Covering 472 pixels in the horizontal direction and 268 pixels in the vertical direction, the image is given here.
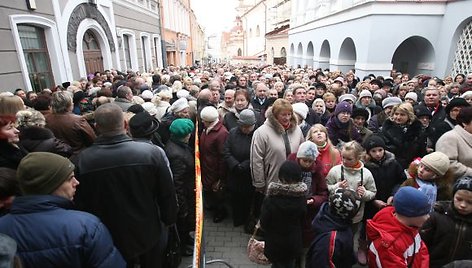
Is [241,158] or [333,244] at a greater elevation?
[241,158]

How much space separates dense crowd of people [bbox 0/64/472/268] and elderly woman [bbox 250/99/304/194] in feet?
0.05

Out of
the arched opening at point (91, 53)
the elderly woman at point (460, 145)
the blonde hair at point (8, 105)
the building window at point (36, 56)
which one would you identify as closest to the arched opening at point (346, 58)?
the arched opening at point (91, 53)

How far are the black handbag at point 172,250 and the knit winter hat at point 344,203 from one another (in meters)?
1.87

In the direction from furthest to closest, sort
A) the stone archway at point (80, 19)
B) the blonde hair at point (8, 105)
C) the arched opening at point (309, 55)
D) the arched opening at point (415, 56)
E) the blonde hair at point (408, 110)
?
the arched opening at point (309, 55) → the arched opening at point (415, 56) → the stone archway at point (80, 19) → the blonde hair at point (408, 110) → the blonde hair at point (8, 105)

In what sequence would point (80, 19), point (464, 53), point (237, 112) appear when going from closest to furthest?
1. point (237, 112)
2. point (80, 19)
3. point (464, 53)

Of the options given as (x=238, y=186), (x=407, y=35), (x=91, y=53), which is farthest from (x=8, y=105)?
(x=407, y=35)

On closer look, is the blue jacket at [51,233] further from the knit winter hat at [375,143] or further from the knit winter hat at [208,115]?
the knit winter hat at [375,143]

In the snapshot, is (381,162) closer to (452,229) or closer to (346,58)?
(452,229)

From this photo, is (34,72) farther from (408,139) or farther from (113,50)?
(408,139)

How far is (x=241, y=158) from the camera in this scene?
4078 mm

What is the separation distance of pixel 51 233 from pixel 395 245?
2389 millimetres

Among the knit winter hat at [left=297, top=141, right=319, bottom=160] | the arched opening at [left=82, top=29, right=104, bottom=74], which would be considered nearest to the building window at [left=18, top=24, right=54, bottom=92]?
the arched opening at [left=82, top=29, right=104, bottom=74]

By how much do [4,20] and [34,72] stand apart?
1.75 meters

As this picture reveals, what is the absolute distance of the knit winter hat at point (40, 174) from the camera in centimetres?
160
